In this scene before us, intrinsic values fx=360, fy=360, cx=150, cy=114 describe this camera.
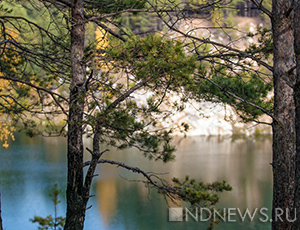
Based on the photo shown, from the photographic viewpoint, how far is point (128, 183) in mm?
10516

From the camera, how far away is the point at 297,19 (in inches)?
93.8

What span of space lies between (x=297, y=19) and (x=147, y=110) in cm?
171

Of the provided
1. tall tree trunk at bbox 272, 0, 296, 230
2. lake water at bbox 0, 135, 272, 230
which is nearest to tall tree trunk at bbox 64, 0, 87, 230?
lake water at bbox 0, 135, 272, 230

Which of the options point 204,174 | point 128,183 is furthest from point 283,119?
point 204,174

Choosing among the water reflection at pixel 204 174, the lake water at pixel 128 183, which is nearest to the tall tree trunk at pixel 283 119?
the lake water at pixel 128 183

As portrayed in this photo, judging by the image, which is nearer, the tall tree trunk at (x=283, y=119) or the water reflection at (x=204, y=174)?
the tall tree trunk at (x=283, y=119)

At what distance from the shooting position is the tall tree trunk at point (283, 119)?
326 cm

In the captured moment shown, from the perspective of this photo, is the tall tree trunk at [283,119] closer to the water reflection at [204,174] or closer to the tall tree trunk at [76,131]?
the tall tree trunk at [76,131]

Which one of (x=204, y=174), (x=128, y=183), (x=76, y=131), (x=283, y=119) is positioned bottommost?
(x=128, y=183)

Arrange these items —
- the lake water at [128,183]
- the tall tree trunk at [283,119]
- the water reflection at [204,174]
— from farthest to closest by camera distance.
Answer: the water reflection at [204,174] < the lake water at [128,183] < the tall tree trunk at [283,119]

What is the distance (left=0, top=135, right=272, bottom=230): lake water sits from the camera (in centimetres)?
782

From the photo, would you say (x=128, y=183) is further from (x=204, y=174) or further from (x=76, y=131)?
(x=76, y=131)

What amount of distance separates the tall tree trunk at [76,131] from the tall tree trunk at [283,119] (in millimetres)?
1789

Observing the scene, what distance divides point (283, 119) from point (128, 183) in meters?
7.72
